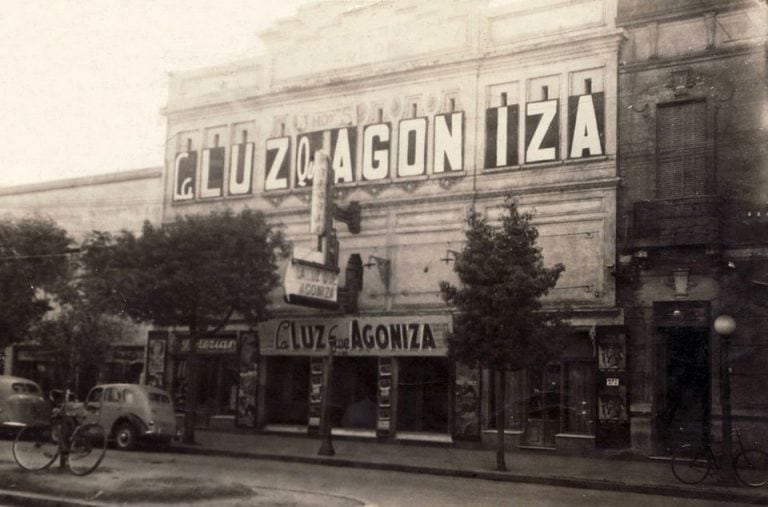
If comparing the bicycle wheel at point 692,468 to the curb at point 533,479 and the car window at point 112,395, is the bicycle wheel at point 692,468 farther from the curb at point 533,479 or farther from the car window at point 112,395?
the car window at point 112,395

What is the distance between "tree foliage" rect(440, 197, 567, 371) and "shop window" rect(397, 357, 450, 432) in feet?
17.2

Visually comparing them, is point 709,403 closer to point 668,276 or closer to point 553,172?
point 668,276

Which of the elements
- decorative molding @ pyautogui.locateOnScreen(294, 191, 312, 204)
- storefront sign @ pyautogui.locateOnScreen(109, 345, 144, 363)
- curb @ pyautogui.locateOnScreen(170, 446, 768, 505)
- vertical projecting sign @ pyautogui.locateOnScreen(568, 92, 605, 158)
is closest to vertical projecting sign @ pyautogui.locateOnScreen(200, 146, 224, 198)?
decorative molding @ pyautogui.locateOnScreen(294, 191, 312, 204)

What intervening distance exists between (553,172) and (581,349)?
4793 mm

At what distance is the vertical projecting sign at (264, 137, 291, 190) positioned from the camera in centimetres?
2691

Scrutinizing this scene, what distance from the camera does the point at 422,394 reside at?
2369 centimetres

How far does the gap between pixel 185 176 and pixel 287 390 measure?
28.1 feet

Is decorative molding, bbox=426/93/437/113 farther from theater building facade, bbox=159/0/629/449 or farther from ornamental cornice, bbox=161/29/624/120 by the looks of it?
ornamental cornice, bbox=161/29/624/120

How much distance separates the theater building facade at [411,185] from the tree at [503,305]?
359 centimetres

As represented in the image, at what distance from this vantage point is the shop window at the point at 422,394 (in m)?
23.3

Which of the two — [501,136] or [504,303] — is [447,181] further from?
[504,303]

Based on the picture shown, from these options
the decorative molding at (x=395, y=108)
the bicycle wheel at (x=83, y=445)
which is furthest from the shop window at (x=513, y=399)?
the bicycle wheel at (x=83, y=445)

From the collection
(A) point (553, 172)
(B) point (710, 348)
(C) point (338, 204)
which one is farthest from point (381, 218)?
(B) point (710, 348)

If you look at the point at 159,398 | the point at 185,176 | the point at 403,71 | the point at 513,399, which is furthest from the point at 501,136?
the point at 185,176
